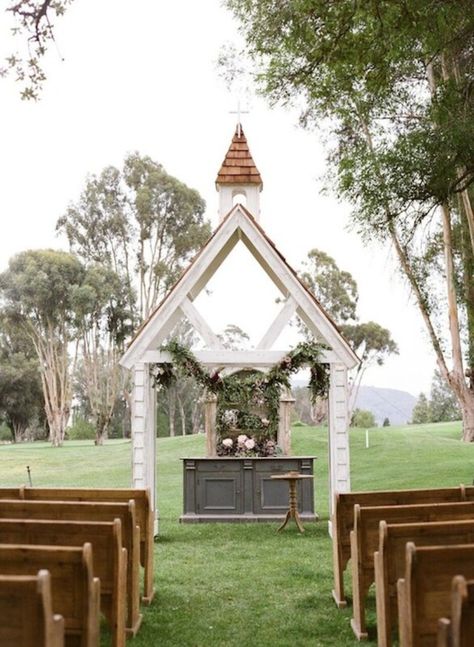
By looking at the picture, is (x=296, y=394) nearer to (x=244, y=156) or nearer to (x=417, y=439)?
(x=417, y=439)

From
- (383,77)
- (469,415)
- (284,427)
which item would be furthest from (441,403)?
(383,77)

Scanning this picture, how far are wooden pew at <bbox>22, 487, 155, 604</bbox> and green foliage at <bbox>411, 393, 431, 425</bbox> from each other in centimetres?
5042

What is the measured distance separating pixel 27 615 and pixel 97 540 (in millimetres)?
1617

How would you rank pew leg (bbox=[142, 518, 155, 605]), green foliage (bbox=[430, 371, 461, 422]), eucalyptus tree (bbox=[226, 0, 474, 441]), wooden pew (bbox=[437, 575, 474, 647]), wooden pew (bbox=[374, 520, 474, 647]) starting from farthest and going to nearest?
green foliage (bbox=[430, 371, 461, 422]), eucalyptus tree (bbox=[226, 0, 474, 441]), pew leg (bbox=[142, 518, 155, 605]), wooden pew (bbox=[374, 520, 474, 647]), wooden pew (bbox=[437, 575, 474, 647])

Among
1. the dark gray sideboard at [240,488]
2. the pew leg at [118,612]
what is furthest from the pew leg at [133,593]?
the dark gray sideboard at [240,488]

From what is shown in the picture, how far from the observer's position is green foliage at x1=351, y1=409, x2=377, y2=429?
4700 cm

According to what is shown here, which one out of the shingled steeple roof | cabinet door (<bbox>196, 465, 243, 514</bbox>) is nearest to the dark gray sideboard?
cabinet door (<bbox>196, 465, 243, 514</bbox>)

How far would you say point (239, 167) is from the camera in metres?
11.3

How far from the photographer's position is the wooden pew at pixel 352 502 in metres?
5.79

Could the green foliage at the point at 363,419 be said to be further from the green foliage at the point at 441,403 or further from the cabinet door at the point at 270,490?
the cabinet door at the point at 270,490

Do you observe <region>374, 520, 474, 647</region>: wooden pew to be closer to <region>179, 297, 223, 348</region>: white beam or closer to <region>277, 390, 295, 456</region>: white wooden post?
<region>179, 297, 223, 348</region>: white beam

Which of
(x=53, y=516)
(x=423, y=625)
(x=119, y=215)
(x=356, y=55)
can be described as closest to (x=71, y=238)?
(x=119, y=215)

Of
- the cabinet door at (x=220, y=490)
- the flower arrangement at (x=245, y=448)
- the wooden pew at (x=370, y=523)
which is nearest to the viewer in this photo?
the wooden pew at (x=370, y=523)

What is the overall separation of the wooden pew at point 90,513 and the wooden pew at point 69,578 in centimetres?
169
